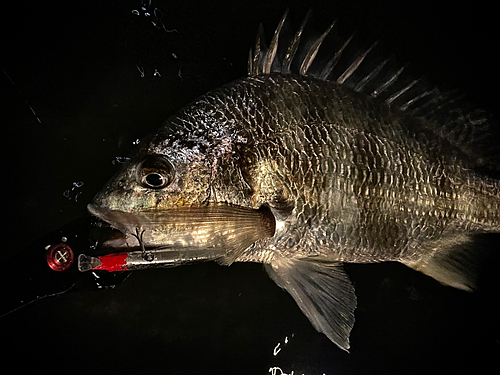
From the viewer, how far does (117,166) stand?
48.6 inches

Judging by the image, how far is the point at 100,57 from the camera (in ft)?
4.09

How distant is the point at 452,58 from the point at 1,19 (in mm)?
1386

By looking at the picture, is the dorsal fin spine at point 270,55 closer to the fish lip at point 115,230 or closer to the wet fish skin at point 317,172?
the wet fish skin at point 317,172

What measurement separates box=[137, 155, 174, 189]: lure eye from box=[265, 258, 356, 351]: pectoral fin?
1.20ft

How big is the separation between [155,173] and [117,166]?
0.36m

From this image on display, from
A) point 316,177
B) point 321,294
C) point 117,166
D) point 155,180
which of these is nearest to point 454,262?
point 321,294

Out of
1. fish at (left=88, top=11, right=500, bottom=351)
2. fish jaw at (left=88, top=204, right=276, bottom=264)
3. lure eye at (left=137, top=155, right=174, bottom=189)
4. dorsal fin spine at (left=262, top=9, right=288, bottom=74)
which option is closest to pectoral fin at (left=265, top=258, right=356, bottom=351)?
fish at (left=88, top=11, right=500, bottom=351)

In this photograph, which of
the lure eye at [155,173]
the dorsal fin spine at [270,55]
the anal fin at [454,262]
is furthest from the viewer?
the anal fin at [454,262]

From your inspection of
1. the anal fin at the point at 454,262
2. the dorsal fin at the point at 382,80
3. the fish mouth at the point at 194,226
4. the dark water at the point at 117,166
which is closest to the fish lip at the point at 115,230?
the fish mouth at the point at 194,226

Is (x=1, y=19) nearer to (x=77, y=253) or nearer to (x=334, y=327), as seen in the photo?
(x=77, y=253)

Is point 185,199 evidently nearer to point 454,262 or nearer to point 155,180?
point 155,180

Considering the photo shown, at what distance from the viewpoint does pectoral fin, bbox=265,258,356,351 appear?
3.61ft

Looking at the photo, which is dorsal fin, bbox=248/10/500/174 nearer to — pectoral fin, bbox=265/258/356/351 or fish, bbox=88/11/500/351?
fish, bbox=88/11/500/351

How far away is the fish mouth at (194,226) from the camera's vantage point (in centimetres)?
93
